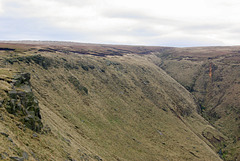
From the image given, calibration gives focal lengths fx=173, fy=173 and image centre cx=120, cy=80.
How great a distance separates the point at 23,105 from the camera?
24.9 m

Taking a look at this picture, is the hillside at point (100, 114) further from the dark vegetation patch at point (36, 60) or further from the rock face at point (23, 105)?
the rock face at point (23, 105)

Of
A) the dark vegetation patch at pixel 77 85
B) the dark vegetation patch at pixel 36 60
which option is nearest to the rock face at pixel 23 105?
the dark vegetation patch at pixel 36 60

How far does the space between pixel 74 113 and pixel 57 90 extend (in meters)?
9.39

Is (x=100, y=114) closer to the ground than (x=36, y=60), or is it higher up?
closer to the ground

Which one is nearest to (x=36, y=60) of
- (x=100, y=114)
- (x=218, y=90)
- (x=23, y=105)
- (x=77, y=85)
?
(x=77, y=85)

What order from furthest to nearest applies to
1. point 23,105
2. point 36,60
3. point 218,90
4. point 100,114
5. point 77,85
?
point 218,90, point 77,85, point 36,60, point 100,114, point 23,105

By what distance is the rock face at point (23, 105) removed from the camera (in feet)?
77.1

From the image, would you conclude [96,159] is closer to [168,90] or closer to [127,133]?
[127,133]

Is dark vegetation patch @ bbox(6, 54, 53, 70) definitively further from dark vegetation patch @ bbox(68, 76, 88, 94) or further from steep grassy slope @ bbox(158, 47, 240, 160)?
steep grassy slope @ bbox(158, 47, 240, 160)

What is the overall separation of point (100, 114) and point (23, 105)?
31970mm

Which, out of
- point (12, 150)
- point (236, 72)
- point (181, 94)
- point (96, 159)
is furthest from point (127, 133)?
point (236, 72)

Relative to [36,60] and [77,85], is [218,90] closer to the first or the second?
[77,85]

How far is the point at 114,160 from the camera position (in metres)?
37.6

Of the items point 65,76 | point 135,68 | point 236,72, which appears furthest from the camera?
point 236,72
